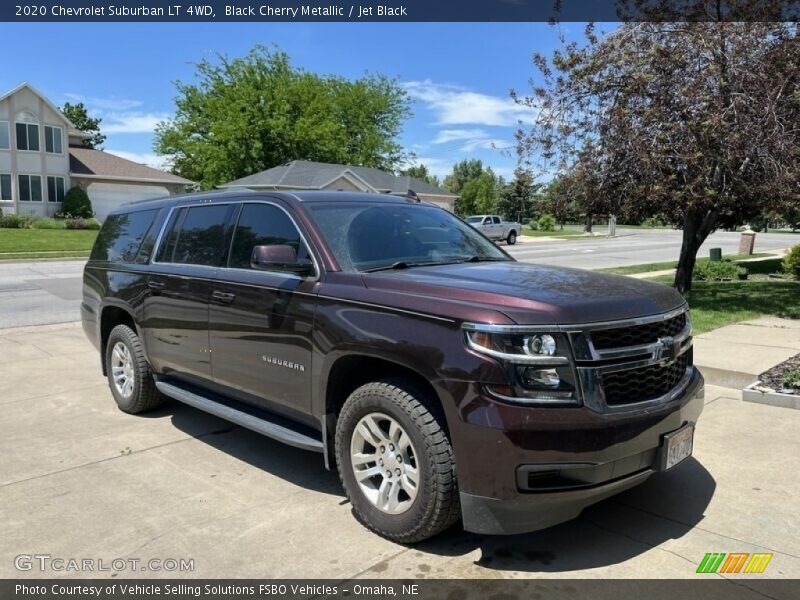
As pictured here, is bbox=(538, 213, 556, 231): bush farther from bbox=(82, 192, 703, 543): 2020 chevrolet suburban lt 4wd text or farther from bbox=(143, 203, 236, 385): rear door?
bbox=(82, 192, 703, 543): 2020 chevrolet suburban lt 4wd text

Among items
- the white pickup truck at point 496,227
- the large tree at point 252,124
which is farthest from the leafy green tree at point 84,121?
the white pickup truck at point 496,227

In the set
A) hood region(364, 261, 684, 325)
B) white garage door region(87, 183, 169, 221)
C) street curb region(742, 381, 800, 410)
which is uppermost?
white garage door region(87, 183, 169, 221)

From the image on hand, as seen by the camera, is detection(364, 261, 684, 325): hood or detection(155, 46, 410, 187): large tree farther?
detection(155, 46, 410, 187): large tree

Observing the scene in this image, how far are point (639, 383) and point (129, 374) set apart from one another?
445 cm

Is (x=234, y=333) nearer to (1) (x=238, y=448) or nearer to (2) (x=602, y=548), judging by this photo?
(1) (x=238, y=448)

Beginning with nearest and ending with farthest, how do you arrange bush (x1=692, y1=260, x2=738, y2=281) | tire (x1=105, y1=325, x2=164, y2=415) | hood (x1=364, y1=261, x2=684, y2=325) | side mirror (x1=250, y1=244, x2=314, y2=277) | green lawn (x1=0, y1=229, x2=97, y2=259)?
hood (x1=364, y1=261, x2=684, y2=325)
side mirror (x1=250, y1=244, x2=314, y2=277)
tire (x1=105, y1=325, x2=164, y2=415)
bush (x1=692, y1=260, x2=738, y2=281)
green lawn (x1=0, y1=229, x2=97, y2=259)

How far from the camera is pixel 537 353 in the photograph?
10.00 feet

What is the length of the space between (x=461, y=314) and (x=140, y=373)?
359cm

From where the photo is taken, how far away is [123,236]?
618cm

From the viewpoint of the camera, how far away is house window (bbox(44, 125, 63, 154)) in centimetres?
4150

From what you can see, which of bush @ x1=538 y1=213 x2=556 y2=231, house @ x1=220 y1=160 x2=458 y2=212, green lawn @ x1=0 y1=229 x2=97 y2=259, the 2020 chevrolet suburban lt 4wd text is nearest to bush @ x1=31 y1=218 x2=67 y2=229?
green lawn @ x1=0 y1=229 x2=97 y2=259

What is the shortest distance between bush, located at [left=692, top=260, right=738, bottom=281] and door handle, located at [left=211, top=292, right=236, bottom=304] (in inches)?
609

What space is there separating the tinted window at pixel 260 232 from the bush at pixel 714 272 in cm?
1530

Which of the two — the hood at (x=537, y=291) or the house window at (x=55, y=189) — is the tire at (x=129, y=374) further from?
the house window at (x=55, y=189)
